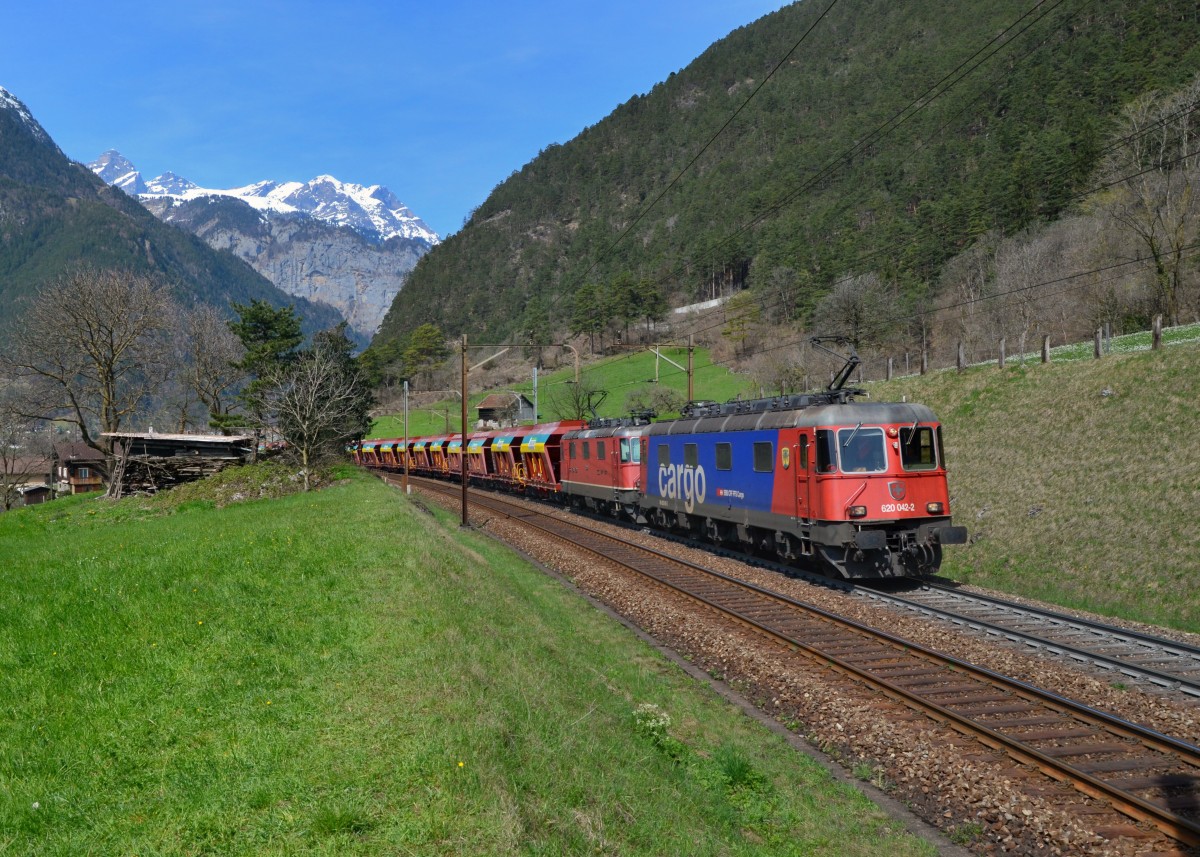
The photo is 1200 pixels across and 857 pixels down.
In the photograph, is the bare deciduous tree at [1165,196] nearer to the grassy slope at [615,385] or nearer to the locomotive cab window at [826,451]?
the locomotive cab window at [826,451]

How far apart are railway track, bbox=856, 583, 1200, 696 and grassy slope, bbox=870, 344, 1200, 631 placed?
301 cm

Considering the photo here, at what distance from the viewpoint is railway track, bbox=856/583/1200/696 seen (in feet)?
34.4

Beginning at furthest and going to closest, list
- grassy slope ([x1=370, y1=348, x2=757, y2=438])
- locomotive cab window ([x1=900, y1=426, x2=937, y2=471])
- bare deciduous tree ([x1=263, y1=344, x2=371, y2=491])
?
1. grassy slope ([x1=370, y1=348, x2=757, y2=438])
2. bare deciduous tree ([x1=263, y1=344, x2=371, y2=491])
3. locomotive cab window ([x1=900, y1=426, x2=937, y2=471])

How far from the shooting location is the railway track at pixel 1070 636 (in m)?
10.5

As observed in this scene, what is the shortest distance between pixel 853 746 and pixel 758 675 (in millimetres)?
2500

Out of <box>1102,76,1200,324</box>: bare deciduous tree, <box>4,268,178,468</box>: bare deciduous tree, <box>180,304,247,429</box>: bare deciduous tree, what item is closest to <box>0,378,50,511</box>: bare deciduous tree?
<box>4,268,178,468</box>: bare deciduous tree

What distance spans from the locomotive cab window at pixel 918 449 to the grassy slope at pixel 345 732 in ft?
26.0

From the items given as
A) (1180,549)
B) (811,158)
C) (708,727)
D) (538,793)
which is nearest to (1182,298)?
(1180,549)

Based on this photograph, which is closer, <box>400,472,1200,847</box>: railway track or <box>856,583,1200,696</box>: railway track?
<box>400,472,1200,847</box>: railway track

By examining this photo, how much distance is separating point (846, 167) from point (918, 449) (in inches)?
3993

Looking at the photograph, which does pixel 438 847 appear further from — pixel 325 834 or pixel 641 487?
pixel 641 487

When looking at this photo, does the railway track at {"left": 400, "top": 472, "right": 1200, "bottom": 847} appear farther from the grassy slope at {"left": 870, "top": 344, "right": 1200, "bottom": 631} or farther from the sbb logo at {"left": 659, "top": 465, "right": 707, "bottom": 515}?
the sbb logo at {"left": 659, "top": 465, "right": 707, "bottom": 515}

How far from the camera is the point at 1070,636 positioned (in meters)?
12.4

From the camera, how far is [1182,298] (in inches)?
1523
